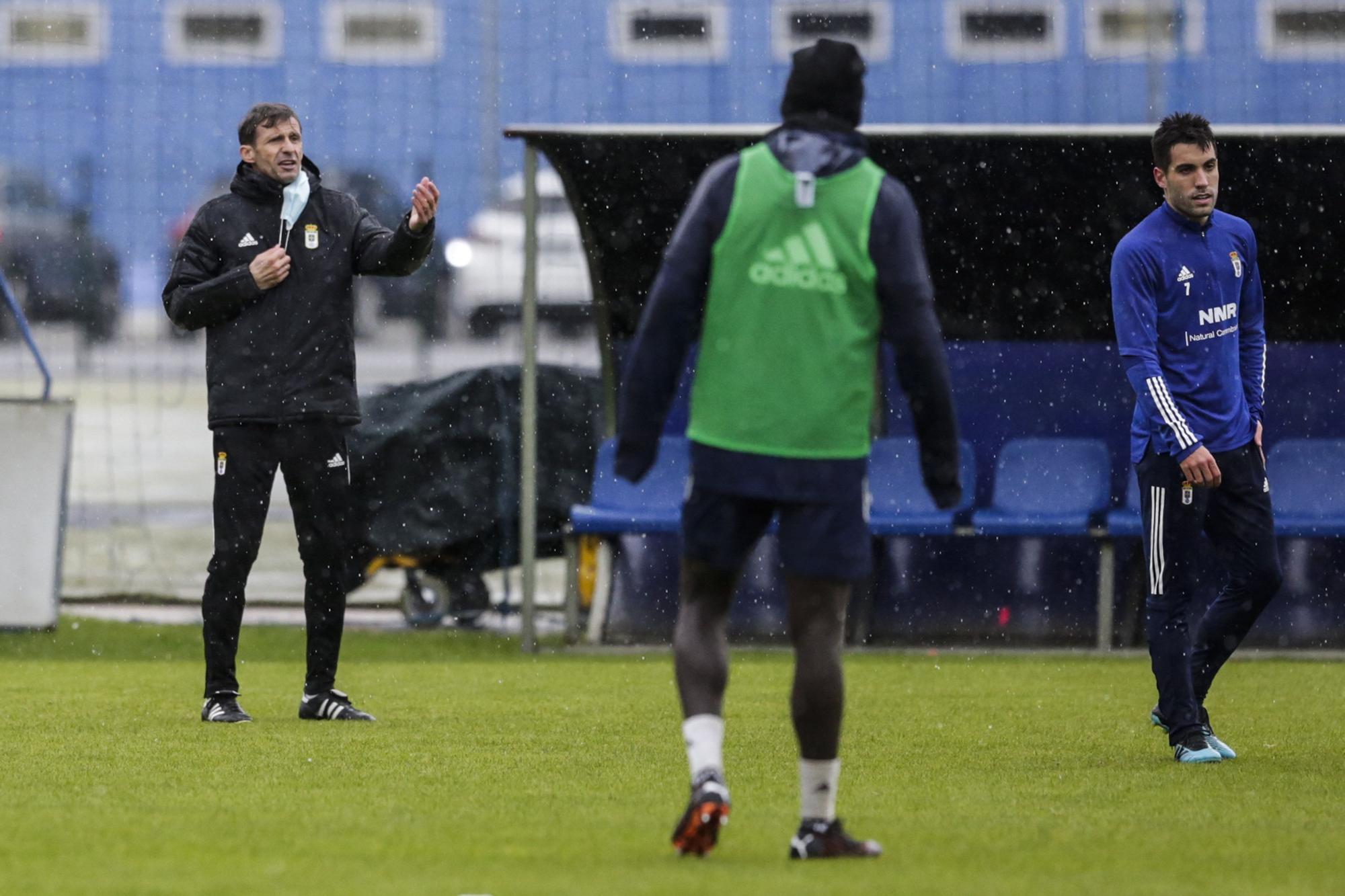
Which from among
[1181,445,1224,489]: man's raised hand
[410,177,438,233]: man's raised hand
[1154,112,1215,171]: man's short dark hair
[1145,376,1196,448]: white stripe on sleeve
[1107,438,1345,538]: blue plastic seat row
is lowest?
[1107,438,1345,538]: blue plastic seat row

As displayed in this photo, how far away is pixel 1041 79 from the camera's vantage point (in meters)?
14.4

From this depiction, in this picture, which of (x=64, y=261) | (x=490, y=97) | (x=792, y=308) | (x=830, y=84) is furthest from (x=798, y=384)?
(x=64, y=261)

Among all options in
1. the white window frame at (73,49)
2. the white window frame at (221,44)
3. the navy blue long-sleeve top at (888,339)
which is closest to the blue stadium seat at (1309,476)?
the white window frame at (221,44)

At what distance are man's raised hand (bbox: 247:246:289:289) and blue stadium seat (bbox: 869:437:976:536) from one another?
438cm

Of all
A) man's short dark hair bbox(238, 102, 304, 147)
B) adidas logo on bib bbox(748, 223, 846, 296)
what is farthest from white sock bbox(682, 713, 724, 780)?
man's short dark hair bbox(238, 102, 304, 147)

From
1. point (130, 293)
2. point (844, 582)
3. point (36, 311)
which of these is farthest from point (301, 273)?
point (36, 311)

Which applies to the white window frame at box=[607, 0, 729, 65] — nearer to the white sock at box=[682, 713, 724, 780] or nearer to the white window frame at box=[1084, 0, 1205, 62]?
the white window frame at box=[1084, 0, 1205, 62]

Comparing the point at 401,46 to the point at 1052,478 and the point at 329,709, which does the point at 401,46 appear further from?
the point at 329,709

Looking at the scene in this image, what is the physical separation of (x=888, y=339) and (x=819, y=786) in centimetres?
95

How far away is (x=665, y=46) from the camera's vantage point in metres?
14.1

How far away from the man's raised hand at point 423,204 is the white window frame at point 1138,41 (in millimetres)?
8917

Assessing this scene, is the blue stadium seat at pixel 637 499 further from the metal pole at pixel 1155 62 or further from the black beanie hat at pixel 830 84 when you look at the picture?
the black beanie hat at pixel 830 84

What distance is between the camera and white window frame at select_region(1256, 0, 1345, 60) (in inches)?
611

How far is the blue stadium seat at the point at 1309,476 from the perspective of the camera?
1130 centimetres
